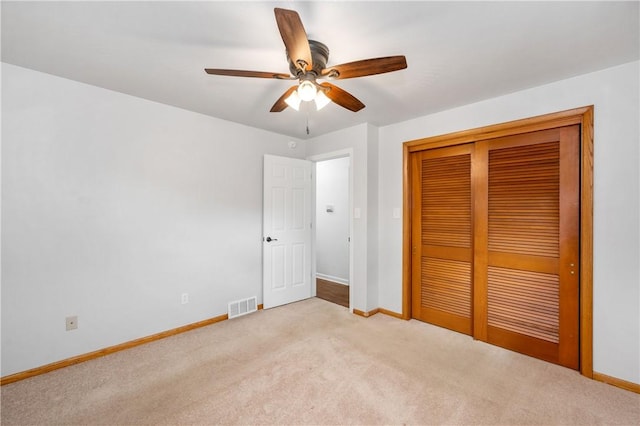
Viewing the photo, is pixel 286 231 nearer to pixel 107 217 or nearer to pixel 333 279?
pixel 333 279

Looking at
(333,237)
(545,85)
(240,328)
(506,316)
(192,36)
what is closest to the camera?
(192,36)

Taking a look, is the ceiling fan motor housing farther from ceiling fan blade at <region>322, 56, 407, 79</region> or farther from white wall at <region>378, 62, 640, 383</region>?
white wall at <region>378, 62, 640, 383</region>

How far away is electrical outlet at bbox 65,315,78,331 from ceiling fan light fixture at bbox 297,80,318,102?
2.65 meters

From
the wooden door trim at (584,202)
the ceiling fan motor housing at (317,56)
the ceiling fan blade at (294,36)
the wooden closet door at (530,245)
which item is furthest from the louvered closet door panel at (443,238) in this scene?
the ceiling fan blade at (294,36)

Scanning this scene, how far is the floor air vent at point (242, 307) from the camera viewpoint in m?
3.39

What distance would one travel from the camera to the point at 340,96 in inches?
76.7

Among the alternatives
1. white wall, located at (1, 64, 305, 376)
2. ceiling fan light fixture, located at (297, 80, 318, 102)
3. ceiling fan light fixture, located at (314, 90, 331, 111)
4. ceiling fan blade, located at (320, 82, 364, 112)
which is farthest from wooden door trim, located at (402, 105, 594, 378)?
white wall, located at (1, 64, 305, 376)

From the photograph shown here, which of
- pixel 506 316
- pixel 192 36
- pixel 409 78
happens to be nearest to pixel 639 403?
pixel 506 316

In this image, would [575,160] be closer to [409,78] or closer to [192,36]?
[409,78]

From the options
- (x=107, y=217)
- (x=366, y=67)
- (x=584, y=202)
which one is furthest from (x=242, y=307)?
(x=584, y=202)

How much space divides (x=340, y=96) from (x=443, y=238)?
206 centimetres

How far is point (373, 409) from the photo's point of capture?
1849 mm

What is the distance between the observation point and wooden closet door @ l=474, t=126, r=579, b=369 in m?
2.37

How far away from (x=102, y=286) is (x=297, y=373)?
1915mm
